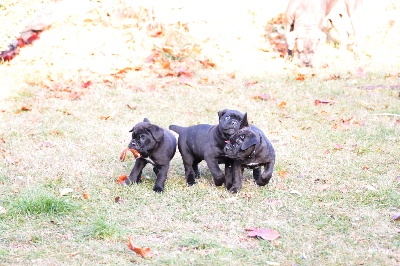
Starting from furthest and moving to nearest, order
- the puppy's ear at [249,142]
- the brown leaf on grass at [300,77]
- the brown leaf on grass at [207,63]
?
the brown leaf on grass at [207,63], the brown leaf on grass at [300,77], the puppy's ear at [249,142]

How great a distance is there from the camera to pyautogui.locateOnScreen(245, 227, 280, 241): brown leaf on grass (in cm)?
526

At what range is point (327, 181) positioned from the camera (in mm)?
6832

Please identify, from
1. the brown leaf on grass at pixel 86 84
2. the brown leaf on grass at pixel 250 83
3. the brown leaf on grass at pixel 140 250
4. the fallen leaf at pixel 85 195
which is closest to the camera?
the brown leaf on grass at pixel 140 250

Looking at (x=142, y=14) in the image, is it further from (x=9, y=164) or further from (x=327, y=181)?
(x=327, y=181)

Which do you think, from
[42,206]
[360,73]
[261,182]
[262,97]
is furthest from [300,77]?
[42,206]

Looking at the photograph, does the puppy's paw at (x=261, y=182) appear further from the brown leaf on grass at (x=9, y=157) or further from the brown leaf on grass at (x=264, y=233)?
the brown leaf on grass at (x=9, y=157)

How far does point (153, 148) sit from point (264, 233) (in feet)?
5.59

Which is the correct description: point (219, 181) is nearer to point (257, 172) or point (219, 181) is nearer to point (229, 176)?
point (229, 176)

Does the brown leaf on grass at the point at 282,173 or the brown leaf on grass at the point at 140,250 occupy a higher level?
the brown leaf on grass at the point at 140,250

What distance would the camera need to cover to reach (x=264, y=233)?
17.5 feet

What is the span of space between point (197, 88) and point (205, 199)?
5210mm

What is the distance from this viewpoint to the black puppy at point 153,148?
6.34m

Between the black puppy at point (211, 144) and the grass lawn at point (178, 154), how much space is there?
0.21m

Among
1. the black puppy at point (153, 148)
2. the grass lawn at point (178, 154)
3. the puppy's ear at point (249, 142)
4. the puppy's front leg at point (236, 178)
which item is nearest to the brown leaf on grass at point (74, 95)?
the grass lawn at point (178, 154)
